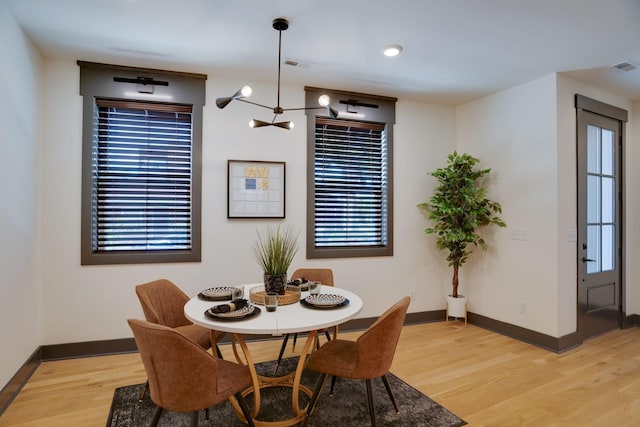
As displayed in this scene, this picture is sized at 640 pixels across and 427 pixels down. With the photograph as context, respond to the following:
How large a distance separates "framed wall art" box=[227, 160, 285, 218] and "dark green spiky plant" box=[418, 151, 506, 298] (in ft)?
6.23

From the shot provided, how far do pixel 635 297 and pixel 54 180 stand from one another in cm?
661

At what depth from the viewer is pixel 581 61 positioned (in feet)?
10.7

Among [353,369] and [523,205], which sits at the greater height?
[523,205]

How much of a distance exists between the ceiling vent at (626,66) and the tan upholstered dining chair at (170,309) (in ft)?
14.1

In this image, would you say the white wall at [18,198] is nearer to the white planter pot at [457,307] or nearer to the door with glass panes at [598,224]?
the white planter pot at [457,307]

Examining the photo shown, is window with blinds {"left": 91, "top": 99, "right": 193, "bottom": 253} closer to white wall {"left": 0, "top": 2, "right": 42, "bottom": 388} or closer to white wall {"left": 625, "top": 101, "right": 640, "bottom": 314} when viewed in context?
white wall {"left": 0, "top": 2, "right": 42, "bottom": 388}

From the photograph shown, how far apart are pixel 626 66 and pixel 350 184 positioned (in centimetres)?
291

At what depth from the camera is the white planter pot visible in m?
4.34

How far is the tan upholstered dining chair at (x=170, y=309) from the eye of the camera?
2525 mm

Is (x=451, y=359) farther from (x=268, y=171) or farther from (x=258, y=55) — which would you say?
(x=258, y=55)

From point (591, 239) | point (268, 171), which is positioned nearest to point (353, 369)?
point (268, 171)

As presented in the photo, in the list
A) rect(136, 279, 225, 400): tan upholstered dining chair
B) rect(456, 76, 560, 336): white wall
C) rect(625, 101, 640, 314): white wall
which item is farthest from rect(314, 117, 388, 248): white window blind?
rect(625, 101, 640, 314): white wall

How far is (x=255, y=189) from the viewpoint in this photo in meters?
3.77

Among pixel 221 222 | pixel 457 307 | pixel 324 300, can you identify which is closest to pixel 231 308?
pixel 324 300
